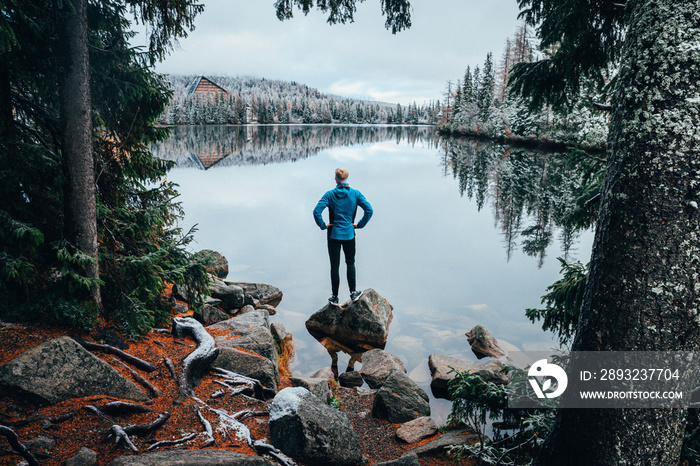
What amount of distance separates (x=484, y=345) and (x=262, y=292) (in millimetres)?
5967

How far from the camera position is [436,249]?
16.7 metres

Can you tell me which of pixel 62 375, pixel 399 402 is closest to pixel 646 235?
pixel 399 402

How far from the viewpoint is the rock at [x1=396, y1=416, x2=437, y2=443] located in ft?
17.7

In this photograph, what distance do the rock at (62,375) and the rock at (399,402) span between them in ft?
10.7

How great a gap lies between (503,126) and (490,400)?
184 feet

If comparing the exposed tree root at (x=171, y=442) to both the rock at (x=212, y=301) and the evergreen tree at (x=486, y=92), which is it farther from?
the evergreen tree at (x=486, y=92)

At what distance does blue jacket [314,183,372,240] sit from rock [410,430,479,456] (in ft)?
13.7

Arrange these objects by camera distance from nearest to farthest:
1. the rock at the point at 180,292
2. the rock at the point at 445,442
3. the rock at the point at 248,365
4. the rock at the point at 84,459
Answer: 1. the rock at the point at 84,459
2. the rock at the point at 445,442
3. the rock at the point at 248,365
4. the rock at the point at 180,292

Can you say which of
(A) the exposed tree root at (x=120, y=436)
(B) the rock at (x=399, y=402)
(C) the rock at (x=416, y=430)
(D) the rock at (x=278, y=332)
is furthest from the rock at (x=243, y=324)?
(A) the exposed tree root at (x=120, y=436)

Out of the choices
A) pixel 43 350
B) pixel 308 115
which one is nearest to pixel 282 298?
pixel 43 350

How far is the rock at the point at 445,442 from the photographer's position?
15.4ft

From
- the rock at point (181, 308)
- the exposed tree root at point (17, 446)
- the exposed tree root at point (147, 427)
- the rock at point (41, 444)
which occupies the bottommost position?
the rock at point (181, 308)

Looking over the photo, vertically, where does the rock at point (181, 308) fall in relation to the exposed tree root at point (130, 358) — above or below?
below

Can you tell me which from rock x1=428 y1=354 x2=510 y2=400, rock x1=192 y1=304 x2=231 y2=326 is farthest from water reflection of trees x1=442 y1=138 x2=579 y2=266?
rock x1=192 y1=304 x2=231 y2=326
